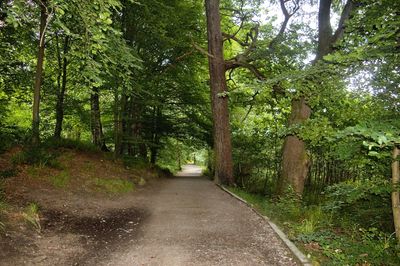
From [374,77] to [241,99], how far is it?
10.8 m

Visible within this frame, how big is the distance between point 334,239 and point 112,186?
639 centimetres

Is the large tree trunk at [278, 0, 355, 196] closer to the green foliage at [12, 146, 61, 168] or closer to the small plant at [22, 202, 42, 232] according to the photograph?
the small plant at [22, 202, 42, 232]

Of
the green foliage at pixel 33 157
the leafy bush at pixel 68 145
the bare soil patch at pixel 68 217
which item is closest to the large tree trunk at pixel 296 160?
the bare soil patch at pixel 68 217

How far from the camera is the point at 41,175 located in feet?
26.9

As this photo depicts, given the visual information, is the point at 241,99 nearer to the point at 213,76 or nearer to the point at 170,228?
the point at 213,76

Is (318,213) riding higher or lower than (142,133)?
lower

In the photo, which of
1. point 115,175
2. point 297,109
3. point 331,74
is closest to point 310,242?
point 331,74

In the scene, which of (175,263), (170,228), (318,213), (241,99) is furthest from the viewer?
(241,99)

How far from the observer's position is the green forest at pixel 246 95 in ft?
15.4

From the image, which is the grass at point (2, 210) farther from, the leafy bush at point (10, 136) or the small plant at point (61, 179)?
the leafy bush at point (10, 136)

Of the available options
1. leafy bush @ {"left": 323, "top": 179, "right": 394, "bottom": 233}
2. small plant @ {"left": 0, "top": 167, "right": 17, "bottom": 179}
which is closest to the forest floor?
small plant @ {"left": 0, "top": 167, "right": 17, "bottom": 179}

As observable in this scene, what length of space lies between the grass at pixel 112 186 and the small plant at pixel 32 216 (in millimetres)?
3152

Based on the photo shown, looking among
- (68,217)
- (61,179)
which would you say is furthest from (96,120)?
(68,217)

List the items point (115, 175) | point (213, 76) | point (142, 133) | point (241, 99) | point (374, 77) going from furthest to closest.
Answer: point (142, 133) < point (241, 99) < point (213, 76) < point (115, 175) < point (374, 77)
